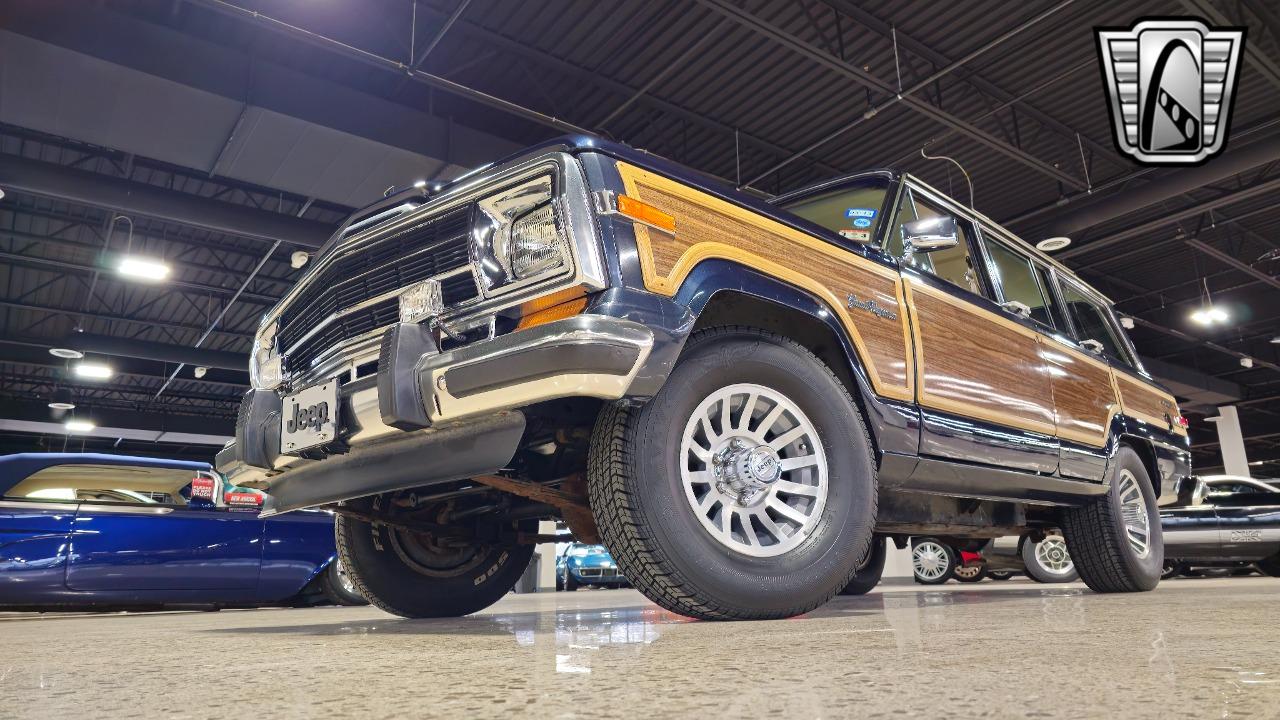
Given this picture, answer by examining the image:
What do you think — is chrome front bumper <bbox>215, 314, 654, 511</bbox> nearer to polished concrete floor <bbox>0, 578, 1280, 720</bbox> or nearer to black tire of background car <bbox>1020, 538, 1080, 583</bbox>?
polished concrete floor <bbox>0, 578, 1280, 720</bbox>

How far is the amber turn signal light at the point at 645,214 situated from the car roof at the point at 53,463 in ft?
15.1

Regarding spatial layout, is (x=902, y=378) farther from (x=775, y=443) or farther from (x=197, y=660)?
(x=197, y=660)

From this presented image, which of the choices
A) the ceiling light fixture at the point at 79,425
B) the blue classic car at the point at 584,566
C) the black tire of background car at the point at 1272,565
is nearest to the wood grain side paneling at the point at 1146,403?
the black tire of background car at the point at 1272,565

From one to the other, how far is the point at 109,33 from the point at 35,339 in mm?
12392

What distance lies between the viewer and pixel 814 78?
1028 centimetres

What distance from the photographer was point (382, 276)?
8.90 ft

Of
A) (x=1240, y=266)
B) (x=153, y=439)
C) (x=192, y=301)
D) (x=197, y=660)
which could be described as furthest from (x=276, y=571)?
(x=153, y=439)

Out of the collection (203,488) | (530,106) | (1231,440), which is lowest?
(203,488)

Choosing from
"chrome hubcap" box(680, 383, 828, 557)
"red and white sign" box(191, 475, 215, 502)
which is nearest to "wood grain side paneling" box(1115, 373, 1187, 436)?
"chrome hubcap" box(680, 383, 828, 557)

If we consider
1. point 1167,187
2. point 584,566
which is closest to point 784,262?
point 1167,187

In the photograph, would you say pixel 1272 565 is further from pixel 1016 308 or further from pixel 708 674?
pixel 708 674

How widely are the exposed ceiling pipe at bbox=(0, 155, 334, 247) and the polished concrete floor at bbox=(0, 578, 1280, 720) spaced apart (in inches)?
380

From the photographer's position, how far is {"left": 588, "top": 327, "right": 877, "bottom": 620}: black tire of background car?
2.10m

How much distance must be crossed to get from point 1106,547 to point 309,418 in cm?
396
